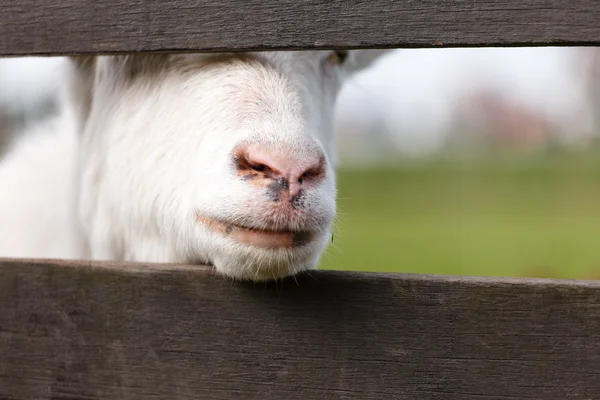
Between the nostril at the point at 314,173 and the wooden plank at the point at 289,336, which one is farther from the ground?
the nostril at the point at 314,173

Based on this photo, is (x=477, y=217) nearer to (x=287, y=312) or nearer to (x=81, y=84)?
(x=81, y=84)

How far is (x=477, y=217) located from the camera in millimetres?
15906

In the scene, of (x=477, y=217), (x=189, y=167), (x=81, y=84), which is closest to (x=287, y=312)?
(x=189, y=167)

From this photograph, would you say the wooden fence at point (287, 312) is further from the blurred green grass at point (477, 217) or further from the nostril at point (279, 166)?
the blurred green grass at point (477, 217)

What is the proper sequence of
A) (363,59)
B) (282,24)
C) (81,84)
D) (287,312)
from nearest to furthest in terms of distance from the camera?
(282,24)
(287,312)
(81,84)
(363,59)

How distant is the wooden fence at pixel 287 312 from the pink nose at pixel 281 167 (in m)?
0.21

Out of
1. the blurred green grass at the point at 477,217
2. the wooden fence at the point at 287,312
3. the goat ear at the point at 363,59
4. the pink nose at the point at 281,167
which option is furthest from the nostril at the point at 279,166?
the blurred green grass at the point at 477,217

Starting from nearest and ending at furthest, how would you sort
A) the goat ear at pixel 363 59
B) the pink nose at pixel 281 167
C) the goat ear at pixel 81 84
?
the pink nose at pixel 281 167
the goat ear at pixel 81 84
the goat ear at pixel 363 59

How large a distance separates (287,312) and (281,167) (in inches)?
12.5

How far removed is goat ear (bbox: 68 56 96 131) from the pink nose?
906 mm

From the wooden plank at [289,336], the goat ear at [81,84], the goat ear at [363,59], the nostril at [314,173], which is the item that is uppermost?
the goat ear at [363,59]

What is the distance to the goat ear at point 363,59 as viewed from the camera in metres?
2.74

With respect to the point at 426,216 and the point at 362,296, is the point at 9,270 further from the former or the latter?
the point at 426,216

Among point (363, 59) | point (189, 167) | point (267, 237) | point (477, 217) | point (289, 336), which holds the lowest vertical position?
point (289, 336)
